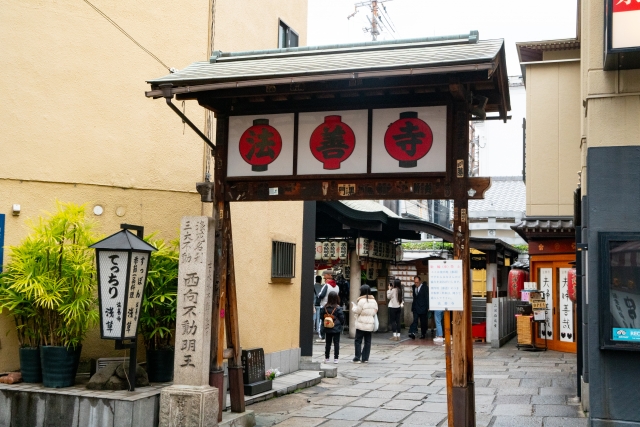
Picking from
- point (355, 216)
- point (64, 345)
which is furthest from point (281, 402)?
point (355, 216)

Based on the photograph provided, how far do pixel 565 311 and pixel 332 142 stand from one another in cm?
1387

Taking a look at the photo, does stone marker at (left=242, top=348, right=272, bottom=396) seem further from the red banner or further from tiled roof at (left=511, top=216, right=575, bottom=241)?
tiled roof at (left=511, top=216, right=575, bottom=241)

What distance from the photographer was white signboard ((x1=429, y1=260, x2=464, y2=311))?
8984mm

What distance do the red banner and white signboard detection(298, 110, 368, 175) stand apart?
368 cm

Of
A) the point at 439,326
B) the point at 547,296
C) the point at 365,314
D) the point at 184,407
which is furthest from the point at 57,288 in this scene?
the point at 439,326

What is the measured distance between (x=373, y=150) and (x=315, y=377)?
22.4ft

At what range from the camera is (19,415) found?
9562mm

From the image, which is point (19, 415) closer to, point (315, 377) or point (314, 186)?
point (314, 186)

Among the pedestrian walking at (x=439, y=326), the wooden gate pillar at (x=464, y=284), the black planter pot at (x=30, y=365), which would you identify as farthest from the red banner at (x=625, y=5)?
the pedestrian walking at (x=439, y=326)

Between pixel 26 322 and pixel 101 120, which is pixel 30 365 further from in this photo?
pixel 101 120

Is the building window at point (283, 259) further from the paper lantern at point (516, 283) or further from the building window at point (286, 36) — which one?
the paper lantern at point (516, 283)

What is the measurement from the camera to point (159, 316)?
35.0 feet

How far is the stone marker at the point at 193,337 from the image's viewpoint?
9402 millimetres

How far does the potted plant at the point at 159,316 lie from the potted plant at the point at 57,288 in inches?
32.4
